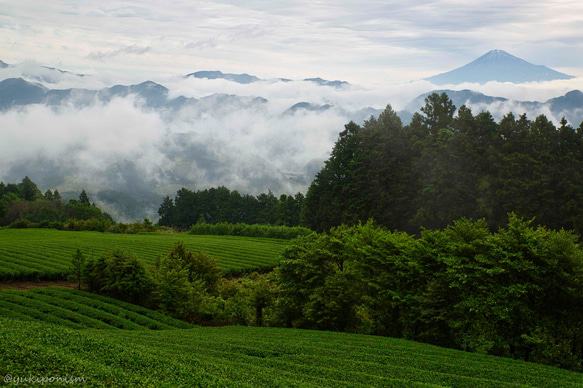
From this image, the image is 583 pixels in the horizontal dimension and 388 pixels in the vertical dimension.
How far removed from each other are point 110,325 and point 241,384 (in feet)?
43.3

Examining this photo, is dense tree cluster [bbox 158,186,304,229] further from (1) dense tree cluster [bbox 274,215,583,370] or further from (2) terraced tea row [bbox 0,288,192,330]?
(2) terraced tea row [bbox 0,288,192,330]

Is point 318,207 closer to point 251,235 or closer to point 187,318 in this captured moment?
point 251,235

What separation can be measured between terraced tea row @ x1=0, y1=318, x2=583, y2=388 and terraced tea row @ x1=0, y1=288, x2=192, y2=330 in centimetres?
654

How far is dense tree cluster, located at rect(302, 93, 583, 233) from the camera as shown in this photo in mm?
40875

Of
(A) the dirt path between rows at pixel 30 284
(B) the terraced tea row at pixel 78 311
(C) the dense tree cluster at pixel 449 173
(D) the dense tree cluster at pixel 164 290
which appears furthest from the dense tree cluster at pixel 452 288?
(C) the dense tree cluster at pixel 449 173

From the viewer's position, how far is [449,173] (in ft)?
156

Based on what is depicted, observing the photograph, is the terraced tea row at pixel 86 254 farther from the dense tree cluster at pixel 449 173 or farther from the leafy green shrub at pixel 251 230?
the dense tree cluster at pixel 449 173

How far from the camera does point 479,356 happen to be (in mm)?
14508

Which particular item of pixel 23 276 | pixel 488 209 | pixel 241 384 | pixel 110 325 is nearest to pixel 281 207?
pixel 488 209

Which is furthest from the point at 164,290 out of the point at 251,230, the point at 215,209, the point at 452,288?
the point at 215,209

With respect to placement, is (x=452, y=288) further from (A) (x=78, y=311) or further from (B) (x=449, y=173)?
(B) (x=449, y=173)

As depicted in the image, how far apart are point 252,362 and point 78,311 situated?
1258 cm

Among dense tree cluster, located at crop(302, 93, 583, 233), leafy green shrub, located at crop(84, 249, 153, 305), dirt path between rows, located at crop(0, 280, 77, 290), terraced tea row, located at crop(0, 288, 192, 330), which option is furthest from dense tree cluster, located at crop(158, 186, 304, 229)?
terraced tea row, located at crop(0, 288, 192, 330)

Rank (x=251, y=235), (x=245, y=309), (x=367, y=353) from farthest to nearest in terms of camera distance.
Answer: (x=251, y=235), (x=245, y=309), (x=367, y=353)
